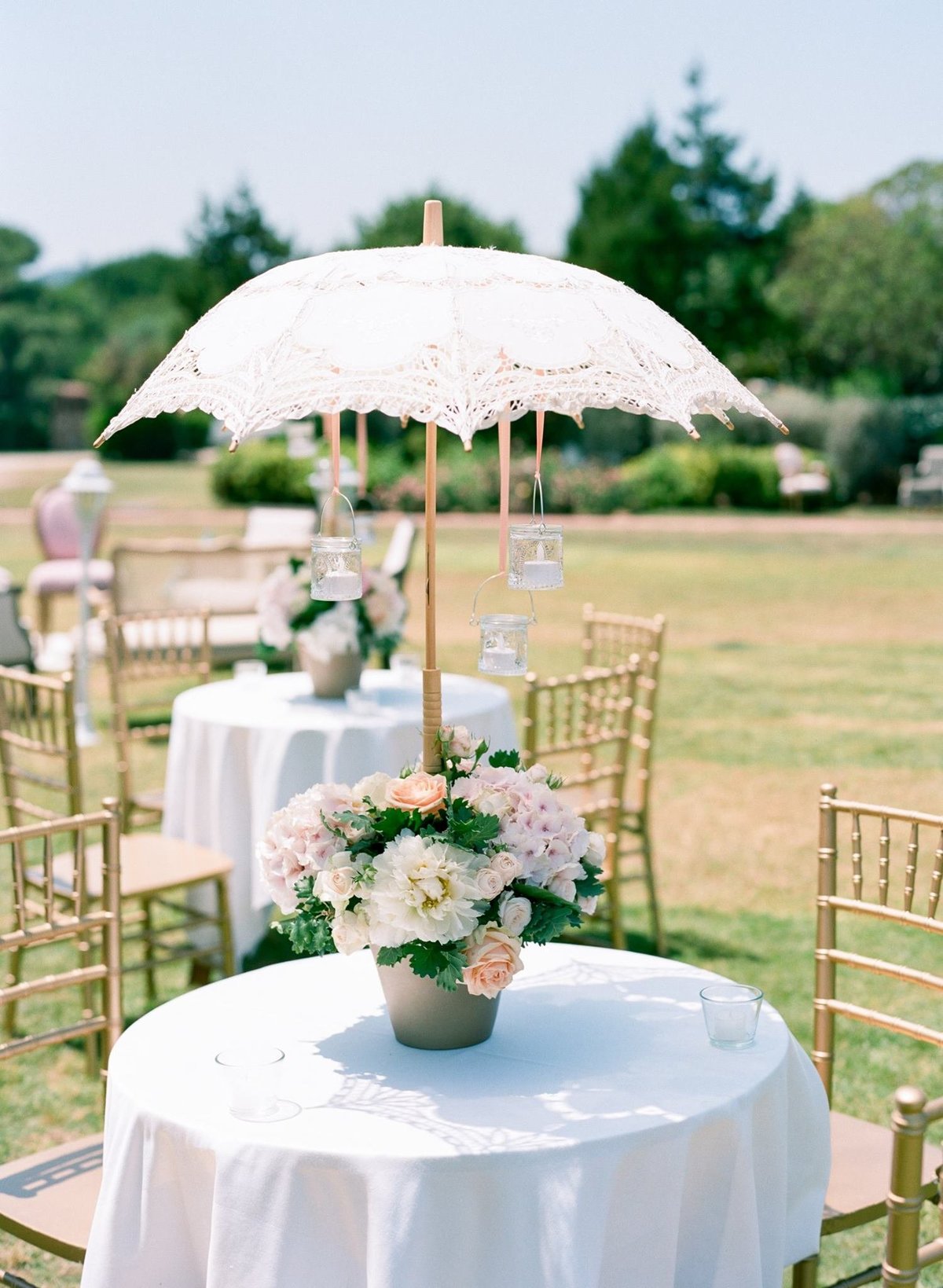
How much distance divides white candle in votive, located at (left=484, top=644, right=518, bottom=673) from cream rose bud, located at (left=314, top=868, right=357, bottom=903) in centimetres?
55

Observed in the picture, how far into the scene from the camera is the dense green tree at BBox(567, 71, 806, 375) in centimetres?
4572

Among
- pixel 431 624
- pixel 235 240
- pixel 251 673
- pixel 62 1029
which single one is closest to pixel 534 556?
pixel 431 624

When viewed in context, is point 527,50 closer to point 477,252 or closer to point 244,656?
point 244,656

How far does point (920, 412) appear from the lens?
1276 inches

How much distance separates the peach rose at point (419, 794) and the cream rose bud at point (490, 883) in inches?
5.9

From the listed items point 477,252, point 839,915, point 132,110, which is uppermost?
point 132,110

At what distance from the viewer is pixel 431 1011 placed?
261cm

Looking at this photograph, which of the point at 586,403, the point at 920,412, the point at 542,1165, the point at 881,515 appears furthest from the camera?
the point at 920,412

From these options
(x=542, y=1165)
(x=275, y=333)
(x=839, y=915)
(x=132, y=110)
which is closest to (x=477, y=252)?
(x=275, y=333)

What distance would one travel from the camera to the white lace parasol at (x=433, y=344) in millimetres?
2418

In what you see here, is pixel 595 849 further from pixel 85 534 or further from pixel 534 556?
pixel 85 534

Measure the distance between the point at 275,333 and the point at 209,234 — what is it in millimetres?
54060

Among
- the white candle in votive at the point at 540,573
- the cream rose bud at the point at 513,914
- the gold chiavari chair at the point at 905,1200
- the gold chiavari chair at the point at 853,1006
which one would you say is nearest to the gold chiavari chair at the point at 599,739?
the gold chiavari chair at the point at 853,1006

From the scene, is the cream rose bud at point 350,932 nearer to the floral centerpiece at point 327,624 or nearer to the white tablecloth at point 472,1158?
the white tablecloth at point 472,1158
